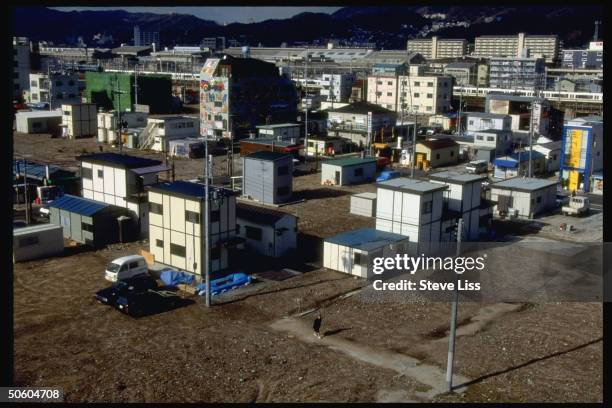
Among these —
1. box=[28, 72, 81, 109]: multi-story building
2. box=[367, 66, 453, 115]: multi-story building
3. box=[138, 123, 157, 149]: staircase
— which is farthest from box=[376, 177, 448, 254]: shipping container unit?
box=[28, 72, 81, 109]: multi-story building

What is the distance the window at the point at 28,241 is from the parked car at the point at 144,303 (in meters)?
5.21

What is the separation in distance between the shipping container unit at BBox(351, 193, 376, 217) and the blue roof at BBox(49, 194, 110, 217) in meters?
9.35

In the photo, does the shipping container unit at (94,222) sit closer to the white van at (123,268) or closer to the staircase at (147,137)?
the white van at (123,268)

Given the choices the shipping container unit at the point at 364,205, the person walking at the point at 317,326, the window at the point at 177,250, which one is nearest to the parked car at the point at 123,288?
the window at the point at 177,250

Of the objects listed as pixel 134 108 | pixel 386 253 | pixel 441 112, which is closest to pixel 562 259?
pixel 386 253

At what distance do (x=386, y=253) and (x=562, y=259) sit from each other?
19.4ft

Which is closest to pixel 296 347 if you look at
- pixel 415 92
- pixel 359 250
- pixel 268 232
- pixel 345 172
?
pixel 359 250

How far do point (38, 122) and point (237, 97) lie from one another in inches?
600

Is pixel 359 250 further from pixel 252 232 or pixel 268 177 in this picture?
pixel 268 177

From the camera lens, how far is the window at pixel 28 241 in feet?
58.5

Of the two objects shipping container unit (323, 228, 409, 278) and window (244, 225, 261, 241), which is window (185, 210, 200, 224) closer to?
Result: window (244, 225, 261, 241)

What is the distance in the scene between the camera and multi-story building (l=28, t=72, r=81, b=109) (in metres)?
55.1

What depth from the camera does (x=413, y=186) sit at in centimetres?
1927

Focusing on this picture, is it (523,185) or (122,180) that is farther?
(523,185)
